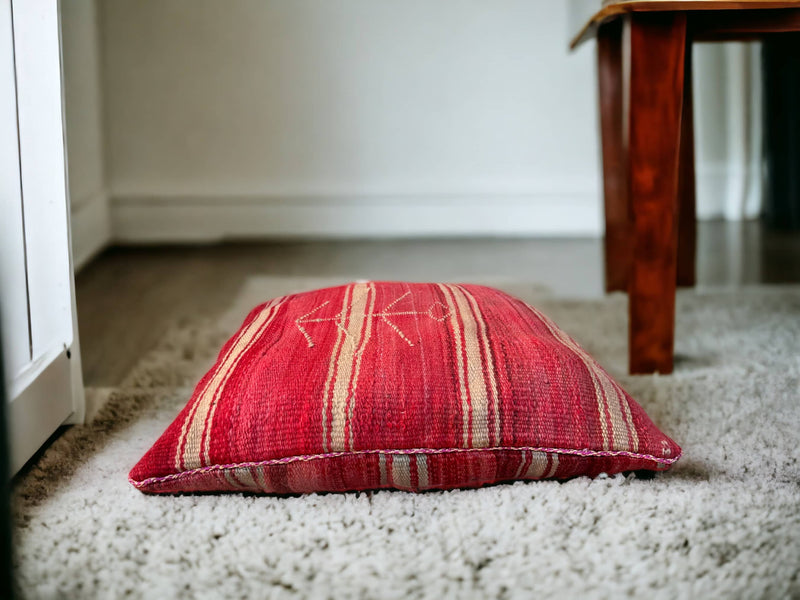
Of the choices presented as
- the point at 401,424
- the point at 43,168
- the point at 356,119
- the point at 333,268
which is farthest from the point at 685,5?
the point at 356,119

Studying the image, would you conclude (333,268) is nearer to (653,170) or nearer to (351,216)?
(351,216)

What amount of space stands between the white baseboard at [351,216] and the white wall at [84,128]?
119 millimetres

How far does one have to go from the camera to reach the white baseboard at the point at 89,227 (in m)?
2.03

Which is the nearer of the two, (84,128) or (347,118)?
(84,128)

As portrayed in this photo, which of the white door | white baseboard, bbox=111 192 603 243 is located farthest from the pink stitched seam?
white baseboard, bbox=111 192 603 243

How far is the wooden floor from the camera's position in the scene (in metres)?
1.56

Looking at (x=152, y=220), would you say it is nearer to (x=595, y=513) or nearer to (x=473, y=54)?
(x=473, y=54)

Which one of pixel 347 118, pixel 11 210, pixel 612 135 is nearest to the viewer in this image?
pixel 11 210

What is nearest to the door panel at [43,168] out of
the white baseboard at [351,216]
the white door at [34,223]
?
the white door at [34,223]

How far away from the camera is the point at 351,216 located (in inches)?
93.4

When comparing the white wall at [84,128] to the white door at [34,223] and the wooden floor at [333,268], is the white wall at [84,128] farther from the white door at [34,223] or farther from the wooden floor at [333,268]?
the white door at [34,223]

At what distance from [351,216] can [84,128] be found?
0.73 m

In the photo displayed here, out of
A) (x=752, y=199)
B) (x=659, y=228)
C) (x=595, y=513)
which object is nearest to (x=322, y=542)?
(x=595, y=513)

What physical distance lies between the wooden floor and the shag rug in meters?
0.56
